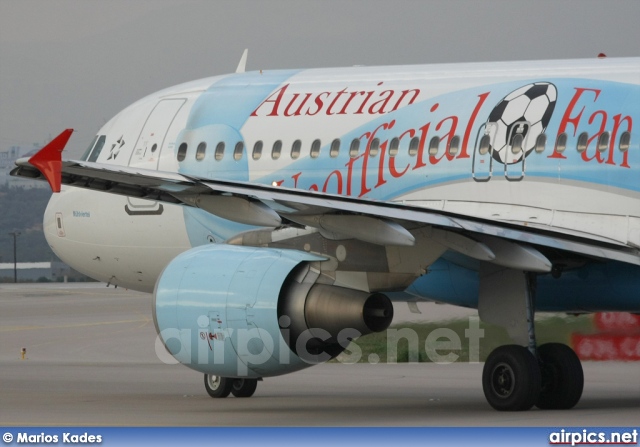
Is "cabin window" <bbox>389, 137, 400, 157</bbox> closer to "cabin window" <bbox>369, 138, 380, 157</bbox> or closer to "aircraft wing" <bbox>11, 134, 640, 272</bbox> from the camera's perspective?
"cabin window" <bbox>369, 138, 380, 157</bbox>

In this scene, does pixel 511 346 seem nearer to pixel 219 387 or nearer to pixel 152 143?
pixel 219 387

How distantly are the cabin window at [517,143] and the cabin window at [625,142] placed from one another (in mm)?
1301

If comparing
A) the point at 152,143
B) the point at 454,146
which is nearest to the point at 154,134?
the point at 152,143

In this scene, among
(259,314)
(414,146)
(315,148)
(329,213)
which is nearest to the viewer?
(329,213)

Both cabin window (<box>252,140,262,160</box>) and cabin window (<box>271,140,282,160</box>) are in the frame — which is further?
cabin window (<box>252,140,262,160</box>)

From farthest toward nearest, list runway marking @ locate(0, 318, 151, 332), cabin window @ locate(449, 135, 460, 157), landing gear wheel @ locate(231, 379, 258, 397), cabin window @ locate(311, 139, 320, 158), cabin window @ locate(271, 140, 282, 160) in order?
1. runway marking @ locate(0, 318, 151, 332)
2. landing gear wheel @ locate(231, 379, 258, 397)
3. cabin window @ locate(271, 140, 282, 160)
4. cabin window @ locate(311, 139, 320, 158)
5. cabin window @ locate(449, 135, 460, 157)

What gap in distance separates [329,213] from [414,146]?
390cm

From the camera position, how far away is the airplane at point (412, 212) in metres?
15.2

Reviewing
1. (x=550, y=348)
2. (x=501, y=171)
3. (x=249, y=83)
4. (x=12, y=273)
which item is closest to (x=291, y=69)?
(x=249, y=83)

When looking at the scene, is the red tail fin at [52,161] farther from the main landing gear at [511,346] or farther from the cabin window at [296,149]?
the cabin window at [296,149]

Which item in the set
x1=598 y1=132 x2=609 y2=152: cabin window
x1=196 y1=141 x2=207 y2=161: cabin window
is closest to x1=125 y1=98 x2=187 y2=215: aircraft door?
x1=196 y1=141 x2=207 y2=161: cabin window

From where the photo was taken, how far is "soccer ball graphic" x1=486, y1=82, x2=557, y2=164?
1744 cm

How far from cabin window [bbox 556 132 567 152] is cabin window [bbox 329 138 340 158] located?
11.0ft

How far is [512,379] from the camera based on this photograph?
1675 cm
